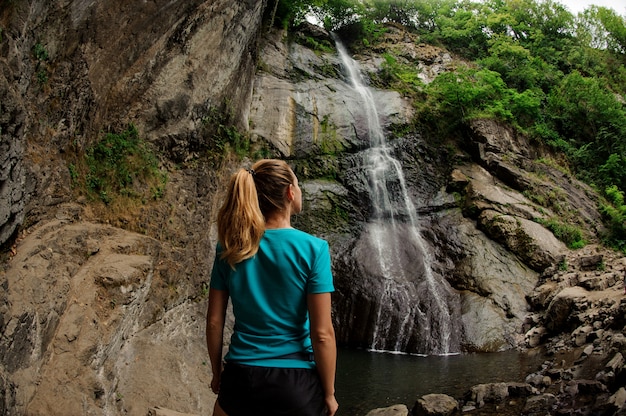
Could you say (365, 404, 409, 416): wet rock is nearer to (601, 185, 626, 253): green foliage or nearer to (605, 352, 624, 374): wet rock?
(605, 352, 624, 374): wet rock

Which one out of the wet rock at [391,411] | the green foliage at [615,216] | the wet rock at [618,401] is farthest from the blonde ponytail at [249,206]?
the green foliage at [615,216]

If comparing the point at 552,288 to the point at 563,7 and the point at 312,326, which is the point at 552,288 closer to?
the point at 312,326

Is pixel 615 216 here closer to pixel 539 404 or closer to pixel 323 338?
pixel 539 404

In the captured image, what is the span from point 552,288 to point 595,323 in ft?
8.46

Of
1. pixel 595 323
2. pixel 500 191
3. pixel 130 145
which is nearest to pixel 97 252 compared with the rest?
pixel 130 145

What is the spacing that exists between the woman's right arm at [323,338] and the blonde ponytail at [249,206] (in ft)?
1.10

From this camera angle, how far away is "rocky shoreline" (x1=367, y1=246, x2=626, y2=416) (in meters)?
6.70

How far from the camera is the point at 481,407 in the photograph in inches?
281

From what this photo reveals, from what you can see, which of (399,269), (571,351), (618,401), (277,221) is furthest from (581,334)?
(277,221)

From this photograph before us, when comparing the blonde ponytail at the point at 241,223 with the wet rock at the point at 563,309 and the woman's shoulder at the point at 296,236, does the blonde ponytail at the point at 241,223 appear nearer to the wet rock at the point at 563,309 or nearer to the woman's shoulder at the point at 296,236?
the woman's shoulder at the point at 296,236

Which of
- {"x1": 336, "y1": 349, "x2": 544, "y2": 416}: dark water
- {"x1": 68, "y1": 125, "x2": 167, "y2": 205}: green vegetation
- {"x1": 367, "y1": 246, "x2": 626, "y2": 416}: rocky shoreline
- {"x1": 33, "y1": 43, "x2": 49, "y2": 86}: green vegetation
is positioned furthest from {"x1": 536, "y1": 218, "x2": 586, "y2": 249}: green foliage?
{"x1": 33, "y1": 43, "x2": 49, "y2": 86}: green vegetation

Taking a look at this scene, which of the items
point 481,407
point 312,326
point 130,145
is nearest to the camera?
point 312,326

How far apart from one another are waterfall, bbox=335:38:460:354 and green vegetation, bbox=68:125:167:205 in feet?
21.9

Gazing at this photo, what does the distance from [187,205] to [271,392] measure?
343 inches
